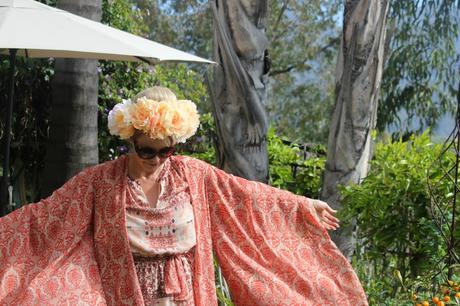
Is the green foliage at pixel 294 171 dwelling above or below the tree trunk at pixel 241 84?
below

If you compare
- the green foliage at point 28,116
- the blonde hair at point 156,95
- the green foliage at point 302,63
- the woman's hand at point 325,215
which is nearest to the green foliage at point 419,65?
the green foliage at point 302,63

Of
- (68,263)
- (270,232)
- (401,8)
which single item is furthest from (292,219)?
(401,8)

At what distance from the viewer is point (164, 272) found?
3471 millimetres

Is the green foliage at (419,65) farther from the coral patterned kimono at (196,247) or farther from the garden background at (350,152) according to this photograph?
the coral patterned kimono at (196,247)

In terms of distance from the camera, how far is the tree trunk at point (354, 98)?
538 cm

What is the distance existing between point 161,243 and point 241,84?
1.73 metres

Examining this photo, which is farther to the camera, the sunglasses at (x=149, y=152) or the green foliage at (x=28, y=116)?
the green foliage at (x=28, y=116)

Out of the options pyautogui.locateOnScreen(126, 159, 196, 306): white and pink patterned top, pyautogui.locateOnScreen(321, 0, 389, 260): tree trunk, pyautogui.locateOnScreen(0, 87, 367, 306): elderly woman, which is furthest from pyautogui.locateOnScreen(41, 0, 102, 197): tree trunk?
pyautogui.locateOnScreen(126, 159, 196, 306): white and pink patterned top

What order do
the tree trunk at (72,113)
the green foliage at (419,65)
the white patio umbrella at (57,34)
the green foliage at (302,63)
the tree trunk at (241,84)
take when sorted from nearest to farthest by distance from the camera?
the white patio umbrella at (57,34), the tree trunk at (241,84), the tree trunk at (72,113), the green foliage at (419,65), the green foliage at (302,63)

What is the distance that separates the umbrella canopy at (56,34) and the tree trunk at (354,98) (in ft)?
4.73

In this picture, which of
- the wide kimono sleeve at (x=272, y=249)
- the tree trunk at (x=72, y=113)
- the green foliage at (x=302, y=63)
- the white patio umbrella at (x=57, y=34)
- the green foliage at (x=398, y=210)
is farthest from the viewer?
the green foliage at (x=302, y=63)

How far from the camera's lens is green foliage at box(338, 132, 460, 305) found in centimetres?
473

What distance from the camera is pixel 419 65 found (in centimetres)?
1560

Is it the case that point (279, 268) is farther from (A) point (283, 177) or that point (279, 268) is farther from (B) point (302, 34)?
(B) point (302, 34)
